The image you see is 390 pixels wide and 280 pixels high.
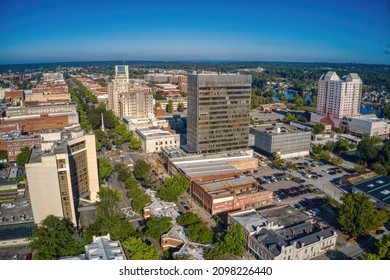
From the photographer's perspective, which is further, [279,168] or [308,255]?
[279,168]

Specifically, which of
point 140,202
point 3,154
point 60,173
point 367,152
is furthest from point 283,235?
point 3,154

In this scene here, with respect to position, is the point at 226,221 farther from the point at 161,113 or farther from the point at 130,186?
the point at 161,113

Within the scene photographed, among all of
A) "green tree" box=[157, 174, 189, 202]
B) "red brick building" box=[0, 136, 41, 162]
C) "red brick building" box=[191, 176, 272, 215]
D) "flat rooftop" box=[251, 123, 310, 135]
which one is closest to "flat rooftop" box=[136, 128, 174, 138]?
"flat rooftop" box=[251, 123, 310, 135]

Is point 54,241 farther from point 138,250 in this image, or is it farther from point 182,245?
point 182,245

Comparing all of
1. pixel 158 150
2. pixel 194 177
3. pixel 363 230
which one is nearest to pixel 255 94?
pixel 158 150

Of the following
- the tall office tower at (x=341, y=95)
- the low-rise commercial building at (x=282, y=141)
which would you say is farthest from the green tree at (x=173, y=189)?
the tall office tower at (x=341, y=95)

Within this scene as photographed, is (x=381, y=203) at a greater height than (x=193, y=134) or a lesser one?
lesser

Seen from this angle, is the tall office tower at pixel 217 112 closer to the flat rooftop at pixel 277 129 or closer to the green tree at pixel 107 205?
the flat rooftop at pixel 277 129

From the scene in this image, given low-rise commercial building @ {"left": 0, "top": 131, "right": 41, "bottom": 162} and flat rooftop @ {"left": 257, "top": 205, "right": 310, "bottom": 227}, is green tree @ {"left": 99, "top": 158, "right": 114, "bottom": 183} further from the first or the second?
flat rooftop @ {"left": 257, "top": 205, "right": 310, "bottom": 227}
